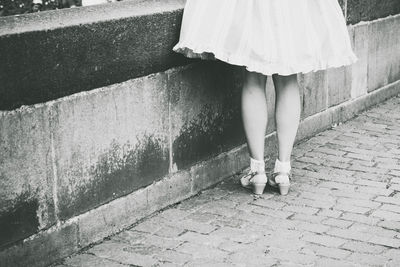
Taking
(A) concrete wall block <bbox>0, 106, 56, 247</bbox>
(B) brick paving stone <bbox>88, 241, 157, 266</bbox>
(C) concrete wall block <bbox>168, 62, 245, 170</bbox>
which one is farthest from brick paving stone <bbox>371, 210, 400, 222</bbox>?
(A) concrete wall block <bbox>0, 106, 56, 247</bbox>

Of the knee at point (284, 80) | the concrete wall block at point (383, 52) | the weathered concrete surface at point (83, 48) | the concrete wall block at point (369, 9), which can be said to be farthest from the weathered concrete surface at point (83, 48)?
the concrete wall block at point (383, 52)

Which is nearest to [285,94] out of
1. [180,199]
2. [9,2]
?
[180,199]

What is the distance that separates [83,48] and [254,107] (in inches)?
48.0

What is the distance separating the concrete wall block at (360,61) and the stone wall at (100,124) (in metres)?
1.97

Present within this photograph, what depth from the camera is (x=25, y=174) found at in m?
3.49

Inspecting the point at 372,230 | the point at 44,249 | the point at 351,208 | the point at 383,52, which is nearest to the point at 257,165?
the point at 351,208

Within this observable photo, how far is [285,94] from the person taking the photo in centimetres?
458

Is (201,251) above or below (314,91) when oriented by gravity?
below

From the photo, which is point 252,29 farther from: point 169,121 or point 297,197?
point 297,197

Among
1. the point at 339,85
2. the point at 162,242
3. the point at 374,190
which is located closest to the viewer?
the point at 162,242

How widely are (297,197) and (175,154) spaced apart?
0.82 metres

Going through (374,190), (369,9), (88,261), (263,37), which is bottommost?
(374,190)

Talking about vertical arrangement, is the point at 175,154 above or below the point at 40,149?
below

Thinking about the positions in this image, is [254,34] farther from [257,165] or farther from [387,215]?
[387,215]
